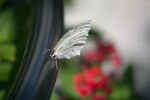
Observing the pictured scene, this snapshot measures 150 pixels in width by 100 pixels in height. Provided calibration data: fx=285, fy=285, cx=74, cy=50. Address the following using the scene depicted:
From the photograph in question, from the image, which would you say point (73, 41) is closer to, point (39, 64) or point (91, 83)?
point (39, 64)

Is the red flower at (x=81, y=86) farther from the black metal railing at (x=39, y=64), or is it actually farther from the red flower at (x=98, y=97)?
the black metal railing at (x=39, y=64)

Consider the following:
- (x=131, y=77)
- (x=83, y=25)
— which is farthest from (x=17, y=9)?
(x=131, y=77)

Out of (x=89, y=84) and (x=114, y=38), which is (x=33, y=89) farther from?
(x=114, y=38)

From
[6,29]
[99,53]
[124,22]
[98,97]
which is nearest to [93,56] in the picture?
[99,53]

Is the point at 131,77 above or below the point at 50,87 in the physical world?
above

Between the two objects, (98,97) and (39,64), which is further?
(98,97)

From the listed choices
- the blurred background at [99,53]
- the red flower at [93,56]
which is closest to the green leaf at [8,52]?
the blurred background at [99,53]
